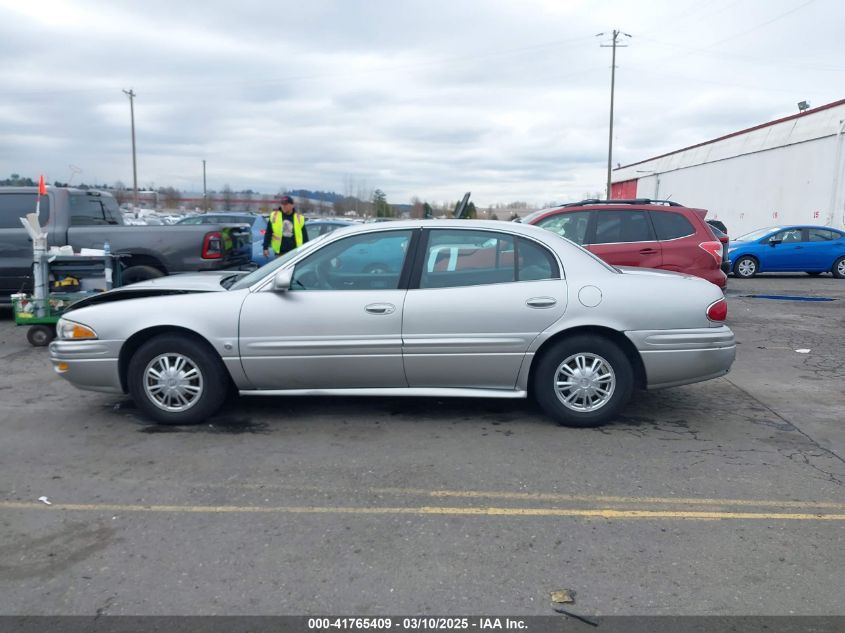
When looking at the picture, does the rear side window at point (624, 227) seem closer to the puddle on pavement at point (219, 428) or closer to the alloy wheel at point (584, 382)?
the alloy wheel at point (584, 382)

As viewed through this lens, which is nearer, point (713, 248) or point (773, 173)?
point (713, 248)

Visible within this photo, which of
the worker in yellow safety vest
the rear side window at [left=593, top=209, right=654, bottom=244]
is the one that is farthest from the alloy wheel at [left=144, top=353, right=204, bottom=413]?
the rear side window at [left=593, top=209, right=654, bottom=244]

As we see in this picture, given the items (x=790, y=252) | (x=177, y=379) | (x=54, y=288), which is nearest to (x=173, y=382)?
(x=177, y=379)

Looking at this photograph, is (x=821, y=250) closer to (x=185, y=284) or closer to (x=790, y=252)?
(x=790, y=252)

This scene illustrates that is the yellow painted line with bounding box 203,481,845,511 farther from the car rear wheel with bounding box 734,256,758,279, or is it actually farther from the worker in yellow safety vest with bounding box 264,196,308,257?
the car rear wheel with bounding box 734,256,758,279

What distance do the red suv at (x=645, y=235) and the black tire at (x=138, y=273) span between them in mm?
5238

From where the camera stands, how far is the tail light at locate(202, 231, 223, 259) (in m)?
9.98

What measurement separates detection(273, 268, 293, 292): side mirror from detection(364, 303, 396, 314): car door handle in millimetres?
611

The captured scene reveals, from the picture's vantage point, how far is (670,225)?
9.57m

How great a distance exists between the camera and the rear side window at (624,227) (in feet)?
31.5

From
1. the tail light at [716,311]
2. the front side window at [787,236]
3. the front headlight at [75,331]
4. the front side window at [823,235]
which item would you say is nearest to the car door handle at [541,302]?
the tail light at [716,311]

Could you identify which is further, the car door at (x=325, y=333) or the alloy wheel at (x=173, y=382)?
the alloy wheel at (x=173, y=382)

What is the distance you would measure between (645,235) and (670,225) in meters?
0.35

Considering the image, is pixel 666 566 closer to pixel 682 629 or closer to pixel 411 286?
pixel 682 629
